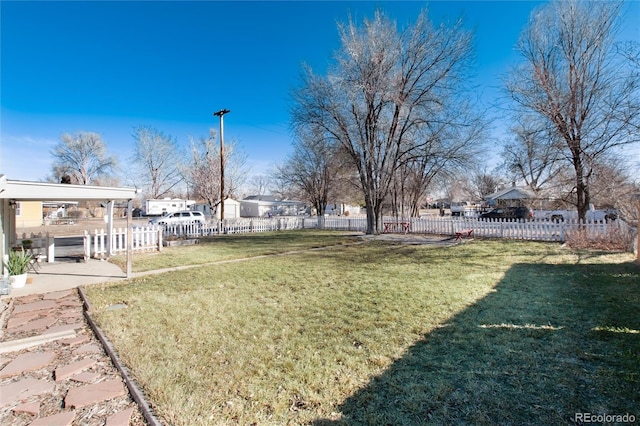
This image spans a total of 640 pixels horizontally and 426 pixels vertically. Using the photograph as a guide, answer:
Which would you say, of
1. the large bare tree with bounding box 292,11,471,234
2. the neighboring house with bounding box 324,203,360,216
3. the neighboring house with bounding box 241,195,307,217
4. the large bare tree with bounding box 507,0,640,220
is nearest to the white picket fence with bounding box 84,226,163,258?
the large bare tree with bounding box 292,11,471,234

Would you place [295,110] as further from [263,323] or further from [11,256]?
[263,323]

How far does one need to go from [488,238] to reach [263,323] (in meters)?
12.3

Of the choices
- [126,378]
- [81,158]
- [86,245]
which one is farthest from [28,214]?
[126,378]

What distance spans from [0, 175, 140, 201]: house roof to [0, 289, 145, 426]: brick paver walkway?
115 inches

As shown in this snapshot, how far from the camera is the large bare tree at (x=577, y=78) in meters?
10.9

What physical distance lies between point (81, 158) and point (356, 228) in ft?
134

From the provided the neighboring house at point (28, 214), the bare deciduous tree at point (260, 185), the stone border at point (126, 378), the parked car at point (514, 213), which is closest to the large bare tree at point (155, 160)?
the neighboring house at point (28, 214)

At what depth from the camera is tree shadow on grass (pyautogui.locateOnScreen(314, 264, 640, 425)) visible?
7.26 feet

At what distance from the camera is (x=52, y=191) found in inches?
260

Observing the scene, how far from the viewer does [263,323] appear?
13.3 feet

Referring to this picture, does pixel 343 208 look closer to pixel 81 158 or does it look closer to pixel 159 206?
pixel 159 206

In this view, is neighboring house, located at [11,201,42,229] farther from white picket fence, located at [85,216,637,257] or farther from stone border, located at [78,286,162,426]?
stone border, located at [78,286,162,426]

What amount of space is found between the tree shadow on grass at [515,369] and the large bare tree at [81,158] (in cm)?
4941

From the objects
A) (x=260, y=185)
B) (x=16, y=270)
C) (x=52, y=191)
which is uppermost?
(x=260, y=185)
